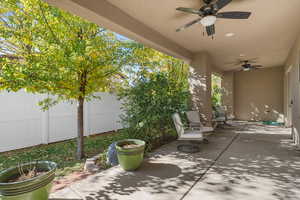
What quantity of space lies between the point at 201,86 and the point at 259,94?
5.07 m

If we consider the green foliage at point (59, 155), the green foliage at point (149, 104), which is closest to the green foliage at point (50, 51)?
the green foliage at point (149, 104)

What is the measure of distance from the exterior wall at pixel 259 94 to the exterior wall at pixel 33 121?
7.69 m

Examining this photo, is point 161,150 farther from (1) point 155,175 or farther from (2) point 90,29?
(2) point 90,29

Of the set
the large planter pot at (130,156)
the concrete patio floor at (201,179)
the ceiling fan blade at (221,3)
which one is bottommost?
the concrete patio floor at (201,179)

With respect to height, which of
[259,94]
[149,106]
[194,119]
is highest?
[259,94]

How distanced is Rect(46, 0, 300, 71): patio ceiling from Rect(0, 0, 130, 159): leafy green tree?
101 centimetres

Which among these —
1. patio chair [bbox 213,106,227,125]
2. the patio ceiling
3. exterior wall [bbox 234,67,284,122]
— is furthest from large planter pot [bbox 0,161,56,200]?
exterior wall [bbox 234,67,284,122]

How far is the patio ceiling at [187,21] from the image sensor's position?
2.59 meters

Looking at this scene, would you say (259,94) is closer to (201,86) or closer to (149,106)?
(201,86)

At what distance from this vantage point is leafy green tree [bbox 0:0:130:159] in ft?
10.2

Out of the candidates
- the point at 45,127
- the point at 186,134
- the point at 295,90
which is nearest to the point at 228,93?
the point at 295,90

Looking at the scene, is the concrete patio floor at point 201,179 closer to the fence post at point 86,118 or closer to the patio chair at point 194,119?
the patio chair at point 194,119

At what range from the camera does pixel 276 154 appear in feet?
11.0

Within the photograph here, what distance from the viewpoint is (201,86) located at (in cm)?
528
